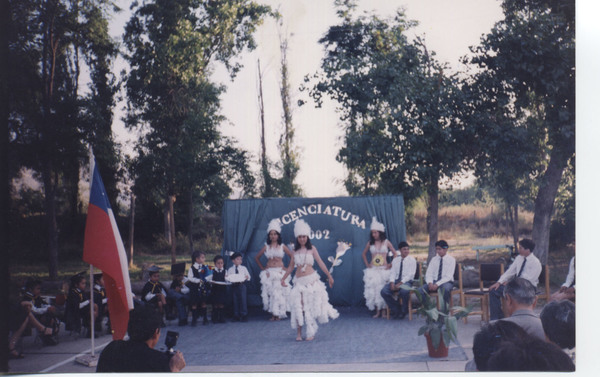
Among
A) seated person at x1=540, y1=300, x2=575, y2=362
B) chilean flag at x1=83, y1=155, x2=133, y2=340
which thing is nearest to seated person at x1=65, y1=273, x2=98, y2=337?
chilean flag at x1=83, y1=155, x2=133, y2=340

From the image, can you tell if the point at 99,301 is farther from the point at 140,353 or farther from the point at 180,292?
the point at 140,353

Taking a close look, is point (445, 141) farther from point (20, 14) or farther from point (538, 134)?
point (20, 14)

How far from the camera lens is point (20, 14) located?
29.7 feet

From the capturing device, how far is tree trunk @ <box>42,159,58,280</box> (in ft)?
30.2

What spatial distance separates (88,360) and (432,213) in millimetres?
5815

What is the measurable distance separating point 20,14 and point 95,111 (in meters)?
1.75

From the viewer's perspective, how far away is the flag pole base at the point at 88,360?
718 cm

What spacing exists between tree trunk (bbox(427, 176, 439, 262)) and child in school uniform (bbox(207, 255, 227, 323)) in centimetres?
354

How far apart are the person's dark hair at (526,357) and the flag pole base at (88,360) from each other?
5.30 metres

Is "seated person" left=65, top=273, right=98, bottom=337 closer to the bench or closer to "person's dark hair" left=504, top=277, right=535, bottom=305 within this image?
the bench

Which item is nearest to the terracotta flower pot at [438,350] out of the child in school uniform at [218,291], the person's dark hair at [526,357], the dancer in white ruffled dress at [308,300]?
the dancer in white ruffled dress at [308,300]

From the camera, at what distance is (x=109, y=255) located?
6797 mm

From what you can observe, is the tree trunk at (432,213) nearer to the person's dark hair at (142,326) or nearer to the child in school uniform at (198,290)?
the child in school uniform at (198,290)

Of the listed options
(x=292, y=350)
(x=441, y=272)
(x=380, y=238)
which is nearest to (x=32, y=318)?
(x=292, y=350)
